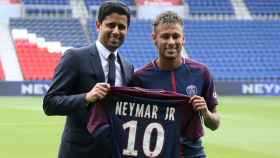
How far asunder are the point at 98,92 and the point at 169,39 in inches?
24.4

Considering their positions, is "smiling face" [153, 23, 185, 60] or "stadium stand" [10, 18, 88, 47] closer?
"smiling face" [153, 23, 185, 60]

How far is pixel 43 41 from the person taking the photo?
3647 centimetres

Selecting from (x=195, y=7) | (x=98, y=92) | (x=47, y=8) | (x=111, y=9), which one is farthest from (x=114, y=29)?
(x=195, y=7)

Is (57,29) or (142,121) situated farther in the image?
(57,29)

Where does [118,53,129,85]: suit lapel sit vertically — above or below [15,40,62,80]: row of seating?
above

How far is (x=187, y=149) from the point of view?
16.4ft

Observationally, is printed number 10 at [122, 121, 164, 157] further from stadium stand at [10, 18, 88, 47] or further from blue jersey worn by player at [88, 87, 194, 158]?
stadium stand at [10, 18, 88, 47]

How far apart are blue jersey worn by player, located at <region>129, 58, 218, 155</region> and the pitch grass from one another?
688cm

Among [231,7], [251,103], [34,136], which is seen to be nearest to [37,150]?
[34,136]

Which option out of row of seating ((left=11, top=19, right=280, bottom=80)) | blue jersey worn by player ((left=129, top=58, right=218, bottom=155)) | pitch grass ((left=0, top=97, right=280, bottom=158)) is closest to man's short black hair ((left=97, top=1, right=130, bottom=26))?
blue jersey worn by player ((left=129, top=58, right=218, bottom=155))

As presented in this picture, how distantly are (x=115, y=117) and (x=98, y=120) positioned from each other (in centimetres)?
12

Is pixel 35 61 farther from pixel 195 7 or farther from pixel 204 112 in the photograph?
pixel 204 112

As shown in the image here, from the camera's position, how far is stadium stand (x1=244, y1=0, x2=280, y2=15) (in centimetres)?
4178

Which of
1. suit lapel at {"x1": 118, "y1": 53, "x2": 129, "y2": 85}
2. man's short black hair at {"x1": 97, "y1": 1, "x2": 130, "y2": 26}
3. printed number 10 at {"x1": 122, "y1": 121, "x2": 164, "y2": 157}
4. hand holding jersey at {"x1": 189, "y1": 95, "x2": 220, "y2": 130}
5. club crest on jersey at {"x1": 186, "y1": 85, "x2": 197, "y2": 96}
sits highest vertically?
man's short black hair at {"x1": 97, "y1": 1, "x2": 130, "y2": 26}
